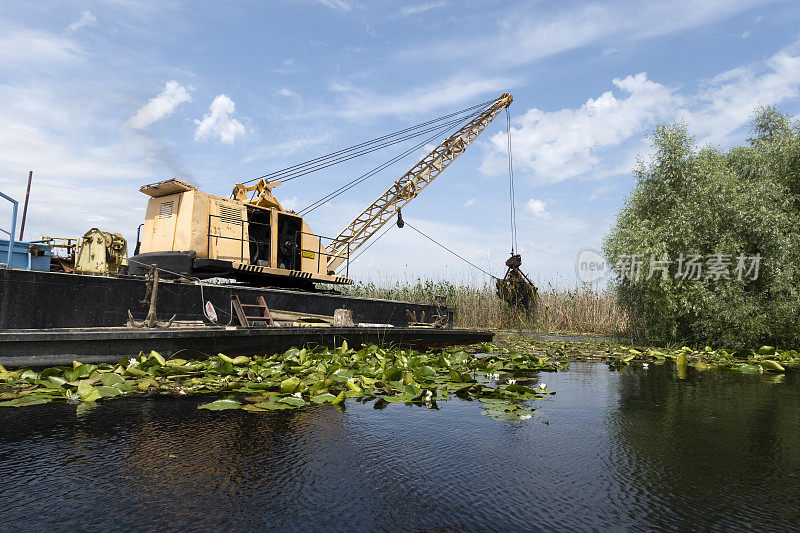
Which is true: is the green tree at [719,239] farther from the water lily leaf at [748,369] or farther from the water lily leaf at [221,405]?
the water lily leaf at [221,405]

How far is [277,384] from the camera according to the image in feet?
17.6

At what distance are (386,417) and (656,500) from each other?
2.37 m

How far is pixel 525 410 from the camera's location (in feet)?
15.6

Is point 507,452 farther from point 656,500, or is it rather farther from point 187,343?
point 187,343

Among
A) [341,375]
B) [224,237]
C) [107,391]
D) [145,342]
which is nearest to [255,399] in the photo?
[341,375]

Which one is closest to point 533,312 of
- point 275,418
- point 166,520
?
point 275,418

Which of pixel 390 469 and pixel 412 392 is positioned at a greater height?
pixel 412 392

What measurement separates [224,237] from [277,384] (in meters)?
7.34

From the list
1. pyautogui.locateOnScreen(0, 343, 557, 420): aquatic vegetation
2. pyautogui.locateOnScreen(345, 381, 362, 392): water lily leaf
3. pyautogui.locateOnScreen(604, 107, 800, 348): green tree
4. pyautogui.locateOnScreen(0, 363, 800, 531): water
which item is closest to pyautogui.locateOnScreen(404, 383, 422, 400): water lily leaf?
pyautogui.locateOnScreen(0, 343, 557, 420): aquatic vegetation

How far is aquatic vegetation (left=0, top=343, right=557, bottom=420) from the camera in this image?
15.5 ft

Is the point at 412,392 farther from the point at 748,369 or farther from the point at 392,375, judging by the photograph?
the point at 748,369

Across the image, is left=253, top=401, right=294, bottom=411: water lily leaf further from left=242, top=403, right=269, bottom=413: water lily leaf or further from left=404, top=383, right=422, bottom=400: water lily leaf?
left=404, top=383, right=422, bottom=400: water lily leaf

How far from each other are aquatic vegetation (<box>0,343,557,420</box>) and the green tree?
1051 cm

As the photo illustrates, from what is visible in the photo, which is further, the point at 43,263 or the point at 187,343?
the point at 43,263
